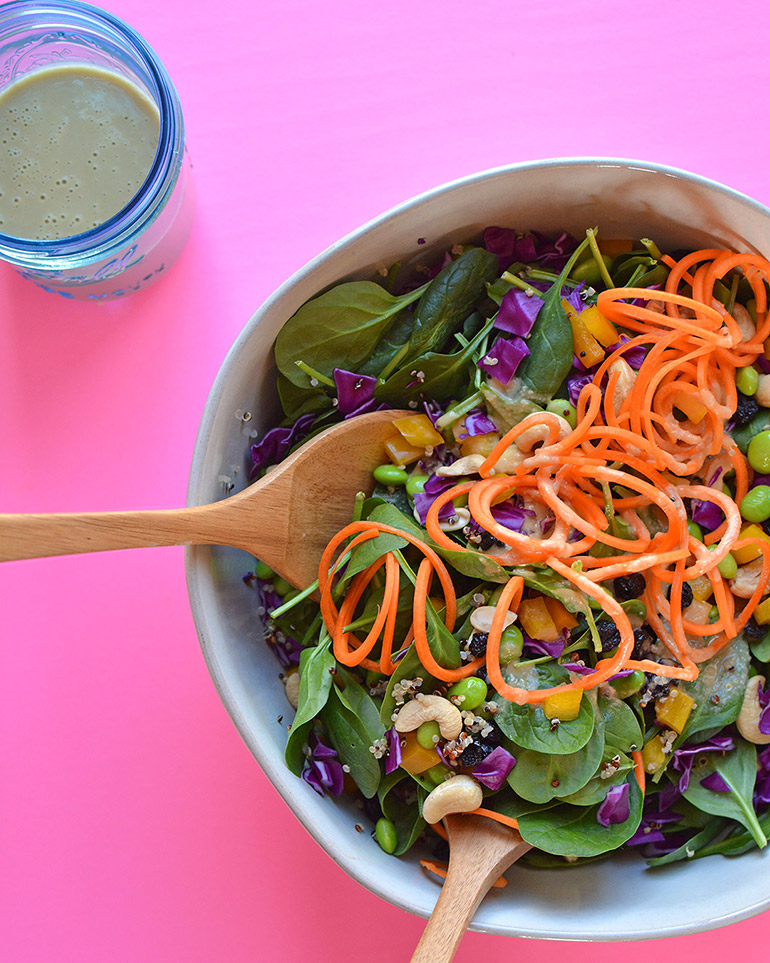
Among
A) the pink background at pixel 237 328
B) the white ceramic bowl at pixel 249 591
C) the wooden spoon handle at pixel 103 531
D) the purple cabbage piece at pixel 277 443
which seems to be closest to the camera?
the wooden spoon handle at pixel 103 531

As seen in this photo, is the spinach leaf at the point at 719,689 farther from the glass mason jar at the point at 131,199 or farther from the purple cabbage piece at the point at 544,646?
the glass mason jar at the point at 131,199

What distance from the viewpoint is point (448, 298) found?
65.6 inches

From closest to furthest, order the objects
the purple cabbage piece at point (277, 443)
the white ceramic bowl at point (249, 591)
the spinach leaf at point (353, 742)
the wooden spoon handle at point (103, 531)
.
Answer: the wooden spoon handle at point (103, 531), the white ceramic bowl at point (249, 591), the spinach leaf at point (353, 742), the purple cabbage piece at point (277, 443)

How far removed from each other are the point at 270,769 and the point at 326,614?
0.29 metres

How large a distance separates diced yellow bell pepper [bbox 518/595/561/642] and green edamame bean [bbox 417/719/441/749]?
248mm

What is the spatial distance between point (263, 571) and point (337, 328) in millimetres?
503

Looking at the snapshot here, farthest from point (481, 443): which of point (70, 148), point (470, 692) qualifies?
point (70, 148)

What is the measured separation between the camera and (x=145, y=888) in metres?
2.04

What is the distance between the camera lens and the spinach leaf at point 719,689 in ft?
5.42

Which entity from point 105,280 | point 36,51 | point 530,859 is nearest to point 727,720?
point 530,859

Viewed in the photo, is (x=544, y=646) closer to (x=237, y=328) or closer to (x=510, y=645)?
(x=510, y=645)

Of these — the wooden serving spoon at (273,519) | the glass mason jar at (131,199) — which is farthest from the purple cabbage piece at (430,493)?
the glass mason jar at (131,199)

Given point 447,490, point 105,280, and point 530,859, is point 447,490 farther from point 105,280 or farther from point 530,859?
point 105,280

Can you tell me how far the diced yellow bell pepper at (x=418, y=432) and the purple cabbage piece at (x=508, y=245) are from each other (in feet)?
1.16
